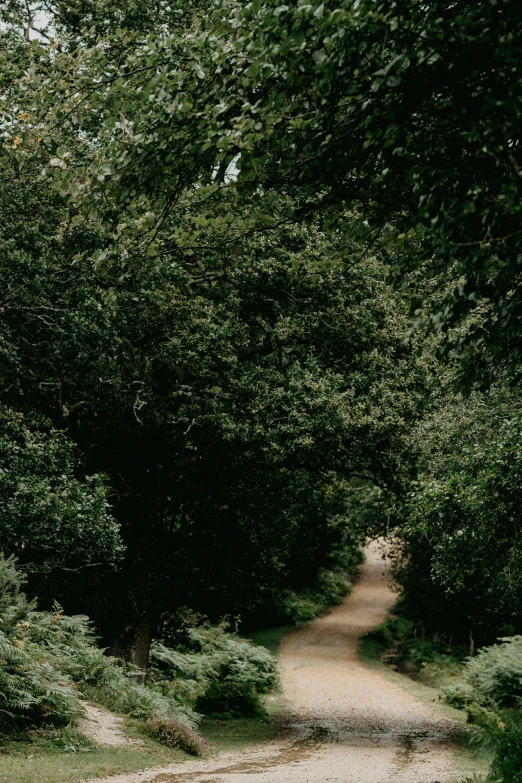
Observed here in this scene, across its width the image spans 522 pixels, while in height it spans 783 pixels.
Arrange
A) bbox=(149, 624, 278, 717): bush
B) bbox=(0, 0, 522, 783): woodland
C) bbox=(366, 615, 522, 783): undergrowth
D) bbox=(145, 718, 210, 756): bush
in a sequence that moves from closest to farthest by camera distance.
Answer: bbox=(0, 0, 522, 783): woodland → bbox=(366, 615, 522, 783): undergrowth → bbox=(145, 718, 210, 756): bush → bbox=(149, 624, 278, 717): bush

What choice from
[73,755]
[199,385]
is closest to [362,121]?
[73,755]

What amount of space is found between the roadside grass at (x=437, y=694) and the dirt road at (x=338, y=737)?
0.92 feet

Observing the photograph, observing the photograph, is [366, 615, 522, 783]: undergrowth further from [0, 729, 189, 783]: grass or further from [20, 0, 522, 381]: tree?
[20, 0, 522, 381]: tree

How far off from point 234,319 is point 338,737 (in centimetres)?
889

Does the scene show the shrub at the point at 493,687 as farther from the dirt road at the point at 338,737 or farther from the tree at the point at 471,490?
the tree at the point at 471,490

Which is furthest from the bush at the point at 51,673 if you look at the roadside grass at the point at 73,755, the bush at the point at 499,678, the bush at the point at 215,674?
the bush at the point at 499,678

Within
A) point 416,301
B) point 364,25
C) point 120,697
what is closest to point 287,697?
point 120,697

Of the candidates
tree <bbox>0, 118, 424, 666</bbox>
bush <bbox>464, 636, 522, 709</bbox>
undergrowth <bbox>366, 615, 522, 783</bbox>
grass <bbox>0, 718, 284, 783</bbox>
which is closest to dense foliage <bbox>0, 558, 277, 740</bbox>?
grass <bbox>0, 718, 284, 783</bbox>

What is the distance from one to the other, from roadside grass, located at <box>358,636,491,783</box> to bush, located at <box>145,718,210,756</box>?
14.4 ft

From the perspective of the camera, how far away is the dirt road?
34.3 feet

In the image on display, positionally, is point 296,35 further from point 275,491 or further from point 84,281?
point 275,491

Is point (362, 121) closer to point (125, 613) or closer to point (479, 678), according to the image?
point (125, 613)

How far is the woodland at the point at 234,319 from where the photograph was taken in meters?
5.50

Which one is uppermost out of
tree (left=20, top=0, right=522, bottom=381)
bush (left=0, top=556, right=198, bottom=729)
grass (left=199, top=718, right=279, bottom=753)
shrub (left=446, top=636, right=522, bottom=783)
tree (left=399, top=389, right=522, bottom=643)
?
tree (left=20, top=0, right=522, bottom=381)
